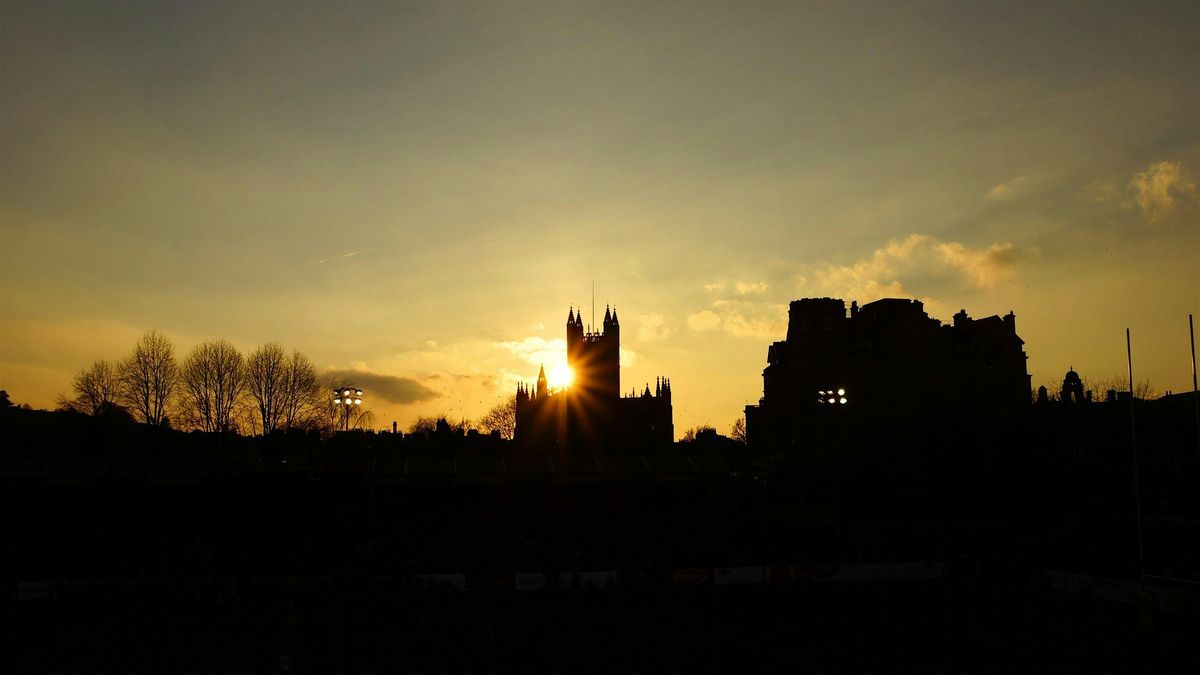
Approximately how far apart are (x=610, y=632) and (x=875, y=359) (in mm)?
70900

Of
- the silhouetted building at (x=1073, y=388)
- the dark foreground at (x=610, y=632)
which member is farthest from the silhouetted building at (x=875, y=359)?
the dark foreground at (x=610, y=632)

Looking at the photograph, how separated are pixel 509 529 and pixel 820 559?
1582cm

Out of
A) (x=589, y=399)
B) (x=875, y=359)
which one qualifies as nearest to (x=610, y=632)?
(x=875, y=359)

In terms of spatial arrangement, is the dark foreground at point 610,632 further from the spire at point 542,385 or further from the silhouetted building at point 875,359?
the spire at point 542,385

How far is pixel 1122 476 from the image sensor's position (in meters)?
59.6

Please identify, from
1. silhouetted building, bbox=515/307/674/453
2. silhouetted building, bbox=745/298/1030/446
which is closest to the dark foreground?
silhouetted building, bbox=745/298/1030/446

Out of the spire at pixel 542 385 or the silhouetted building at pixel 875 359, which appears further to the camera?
the spire at pixel 542 385

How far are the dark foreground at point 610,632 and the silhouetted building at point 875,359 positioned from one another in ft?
179

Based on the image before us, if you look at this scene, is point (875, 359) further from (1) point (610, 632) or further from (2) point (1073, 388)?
(1) point (610, 632)

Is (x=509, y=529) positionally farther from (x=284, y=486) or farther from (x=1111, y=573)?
(x=1111, y=573)

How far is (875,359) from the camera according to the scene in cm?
9319

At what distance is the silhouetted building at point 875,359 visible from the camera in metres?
90.8

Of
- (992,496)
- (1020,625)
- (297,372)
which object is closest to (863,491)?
(992,496)

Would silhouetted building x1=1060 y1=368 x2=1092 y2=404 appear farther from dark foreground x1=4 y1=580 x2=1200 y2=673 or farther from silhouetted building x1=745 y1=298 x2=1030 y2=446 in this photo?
dark foreground x1=4 y1=580 x2=1200 y2=673
